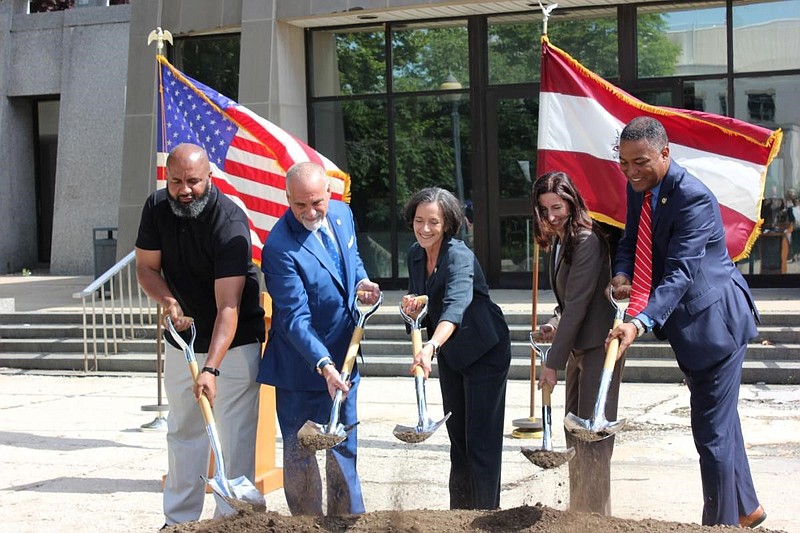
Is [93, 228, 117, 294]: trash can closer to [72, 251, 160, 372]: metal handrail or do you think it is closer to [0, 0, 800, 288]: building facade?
[0, 0, 800, 288]: building facade

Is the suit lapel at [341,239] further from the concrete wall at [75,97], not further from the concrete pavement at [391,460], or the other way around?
the concrete wall at [75,97]

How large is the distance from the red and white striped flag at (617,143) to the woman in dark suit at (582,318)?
1.85 meters

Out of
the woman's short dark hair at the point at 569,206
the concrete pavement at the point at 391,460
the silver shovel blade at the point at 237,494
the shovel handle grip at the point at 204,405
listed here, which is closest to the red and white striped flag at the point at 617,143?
the concrete pavement at the point at 391,460

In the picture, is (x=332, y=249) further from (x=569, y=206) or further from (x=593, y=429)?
(x=593, y=429)

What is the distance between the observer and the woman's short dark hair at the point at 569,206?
495 cm

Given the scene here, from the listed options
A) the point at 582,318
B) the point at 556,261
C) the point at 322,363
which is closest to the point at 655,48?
the point at 556,261

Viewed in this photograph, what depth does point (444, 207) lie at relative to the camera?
5.03 m

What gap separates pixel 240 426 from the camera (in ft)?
16.8

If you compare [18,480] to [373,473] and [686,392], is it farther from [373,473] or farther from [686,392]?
[686,392]

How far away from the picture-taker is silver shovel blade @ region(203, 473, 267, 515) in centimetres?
449

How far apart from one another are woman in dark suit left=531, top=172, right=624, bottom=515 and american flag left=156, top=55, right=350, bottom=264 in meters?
3.35

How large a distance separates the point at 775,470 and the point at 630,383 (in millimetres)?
3448

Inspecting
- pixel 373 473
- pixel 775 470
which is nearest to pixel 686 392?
pixel 775 470

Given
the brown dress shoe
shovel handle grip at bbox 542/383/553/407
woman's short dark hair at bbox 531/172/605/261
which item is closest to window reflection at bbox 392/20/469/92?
woman's short dark hair at bbox 531/172/605/261
